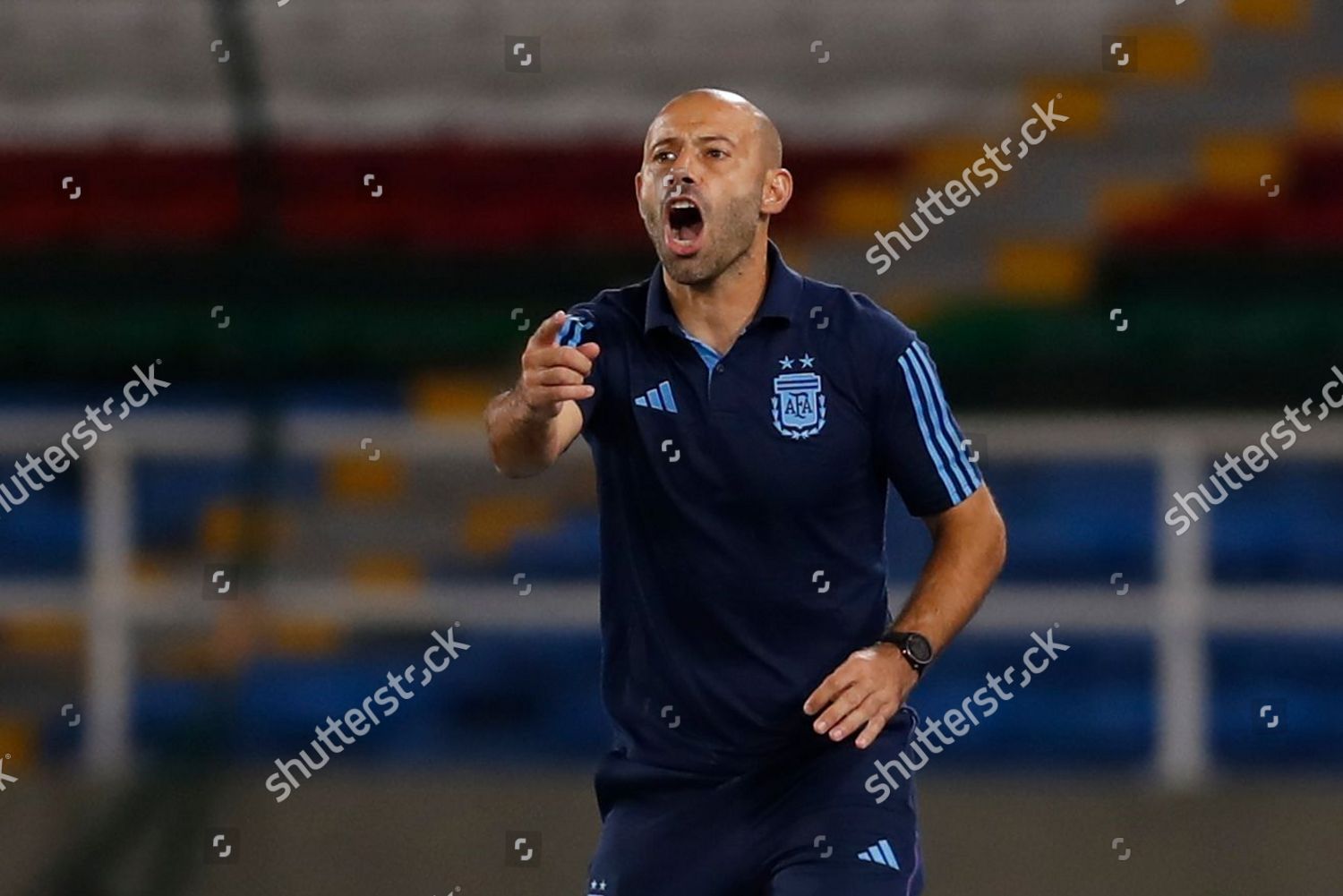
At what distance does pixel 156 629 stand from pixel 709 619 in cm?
496

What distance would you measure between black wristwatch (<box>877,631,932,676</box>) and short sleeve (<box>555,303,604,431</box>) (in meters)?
0.53

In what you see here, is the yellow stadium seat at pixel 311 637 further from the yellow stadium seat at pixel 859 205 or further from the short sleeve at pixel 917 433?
the short sleeve at pixel 917 433

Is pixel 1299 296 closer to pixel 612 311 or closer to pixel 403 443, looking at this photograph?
pixel 403 443

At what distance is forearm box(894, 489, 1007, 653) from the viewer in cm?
305

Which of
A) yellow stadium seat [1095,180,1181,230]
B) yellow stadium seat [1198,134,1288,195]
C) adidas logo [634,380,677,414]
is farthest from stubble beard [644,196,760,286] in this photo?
yellow stadium seat [1198,134,1288,195]

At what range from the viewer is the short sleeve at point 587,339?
310cm

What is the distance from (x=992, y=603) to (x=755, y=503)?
11.4 feet

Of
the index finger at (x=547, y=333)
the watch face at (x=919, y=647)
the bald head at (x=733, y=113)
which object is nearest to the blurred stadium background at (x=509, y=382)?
the watch face at (x=919, y=647)

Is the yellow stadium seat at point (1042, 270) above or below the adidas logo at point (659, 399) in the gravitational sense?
above

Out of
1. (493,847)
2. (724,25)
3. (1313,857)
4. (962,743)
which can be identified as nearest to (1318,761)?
(962,743)

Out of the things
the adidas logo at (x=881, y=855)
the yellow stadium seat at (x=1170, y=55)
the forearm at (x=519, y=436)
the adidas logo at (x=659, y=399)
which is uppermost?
the yellow stadium seat at (x=1170, y=55)

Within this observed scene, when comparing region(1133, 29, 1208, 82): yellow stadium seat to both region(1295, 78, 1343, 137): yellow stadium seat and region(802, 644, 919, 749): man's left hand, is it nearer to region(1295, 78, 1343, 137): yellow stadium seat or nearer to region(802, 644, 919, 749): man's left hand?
region(1295, 78, 1343, 137): yellow stadium seat

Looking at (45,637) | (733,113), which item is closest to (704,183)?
(733,113)

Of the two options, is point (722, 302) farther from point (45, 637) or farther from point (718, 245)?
point (45, 637)
